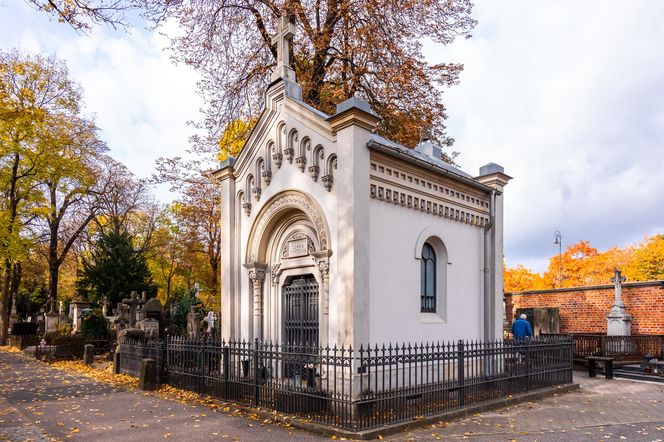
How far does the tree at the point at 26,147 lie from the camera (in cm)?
2138

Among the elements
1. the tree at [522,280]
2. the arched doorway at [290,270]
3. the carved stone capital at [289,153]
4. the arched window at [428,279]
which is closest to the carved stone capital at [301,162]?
the carved stone capital at [289,153]

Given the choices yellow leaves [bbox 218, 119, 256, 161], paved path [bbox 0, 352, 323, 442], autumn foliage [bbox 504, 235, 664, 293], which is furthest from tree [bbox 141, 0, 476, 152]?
autumn foliage [bbox 504, 235, 664, 293]

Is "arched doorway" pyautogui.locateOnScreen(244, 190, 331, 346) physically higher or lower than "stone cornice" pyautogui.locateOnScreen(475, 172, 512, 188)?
lower

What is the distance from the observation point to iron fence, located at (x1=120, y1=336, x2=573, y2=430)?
7.64 m

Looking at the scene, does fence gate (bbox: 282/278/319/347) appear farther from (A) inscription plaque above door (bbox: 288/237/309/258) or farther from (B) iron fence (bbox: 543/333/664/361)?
(B) iron fence (bbox: 543/333/664/361)

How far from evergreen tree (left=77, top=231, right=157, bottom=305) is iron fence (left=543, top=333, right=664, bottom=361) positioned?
2031 centimetres

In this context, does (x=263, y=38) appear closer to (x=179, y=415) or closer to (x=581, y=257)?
(x=179, y=415)

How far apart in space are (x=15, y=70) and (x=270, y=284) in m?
18.2

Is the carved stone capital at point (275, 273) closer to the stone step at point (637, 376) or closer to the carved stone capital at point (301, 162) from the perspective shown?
the carved stone capital at point (301, 162)

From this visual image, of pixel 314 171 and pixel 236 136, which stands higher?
pixel 236 136

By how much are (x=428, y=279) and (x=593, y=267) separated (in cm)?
4061

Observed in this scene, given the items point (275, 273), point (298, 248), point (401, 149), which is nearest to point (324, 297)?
point (298, 248)

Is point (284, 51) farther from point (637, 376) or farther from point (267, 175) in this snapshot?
point (637, 376)

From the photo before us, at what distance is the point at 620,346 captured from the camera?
53.5 feet
